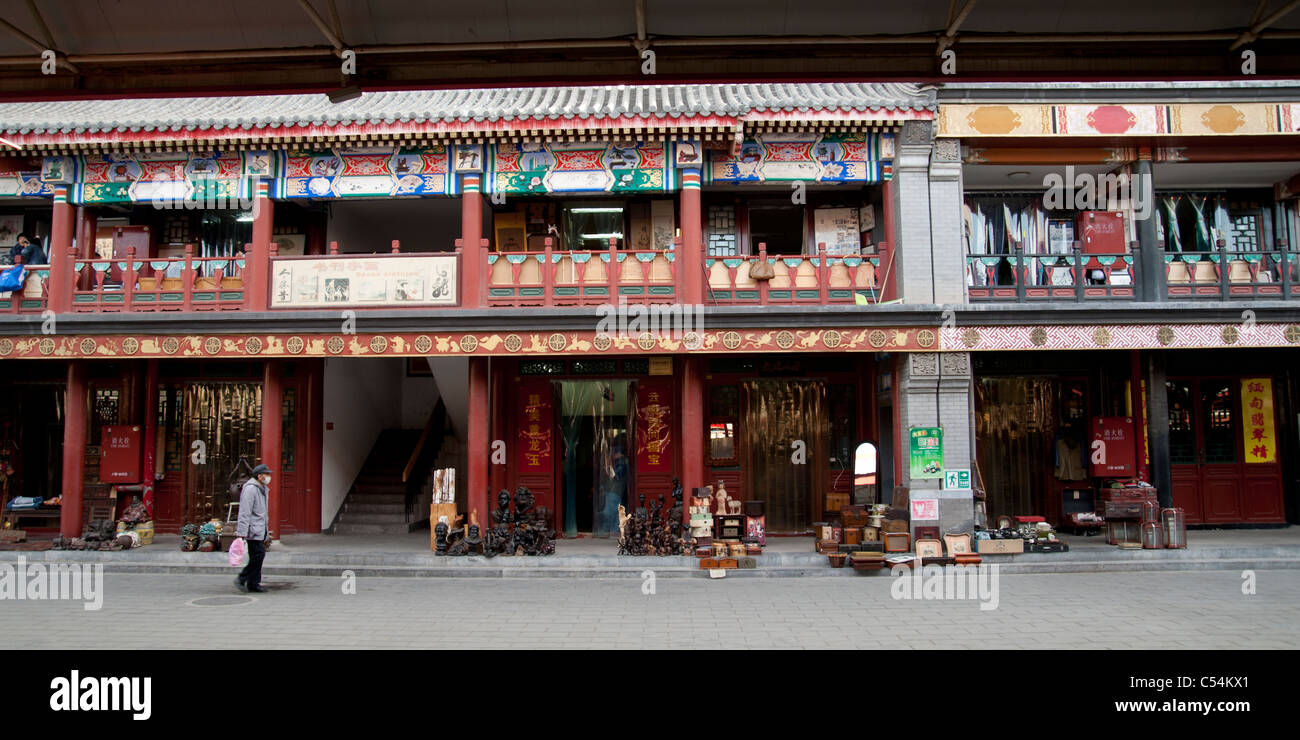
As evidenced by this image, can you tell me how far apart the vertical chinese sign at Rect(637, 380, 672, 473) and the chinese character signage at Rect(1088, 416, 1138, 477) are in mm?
7624

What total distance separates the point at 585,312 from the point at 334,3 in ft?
28.3

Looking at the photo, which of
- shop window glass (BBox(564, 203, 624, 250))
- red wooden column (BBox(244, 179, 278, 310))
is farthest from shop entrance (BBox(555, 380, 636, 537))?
red wooden column (BBox(244, 179, 278, 310))

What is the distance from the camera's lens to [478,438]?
1320cm

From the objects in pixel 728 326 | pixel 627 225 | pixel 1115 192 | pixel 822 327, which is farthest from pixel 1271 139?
pixel 627 225

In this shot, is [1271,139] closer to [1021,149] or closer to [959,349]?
[1021,149]

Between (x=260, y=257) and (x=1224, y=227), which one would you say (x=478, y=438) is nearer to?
(x=260, y=257)

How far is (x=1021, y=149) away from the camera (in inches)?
540

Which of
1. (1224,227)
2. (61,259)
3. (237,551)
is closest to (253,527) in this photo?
(237,551)

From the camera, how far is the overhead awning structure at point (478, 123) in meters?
12.6

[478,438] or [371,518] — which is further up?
[478,438]

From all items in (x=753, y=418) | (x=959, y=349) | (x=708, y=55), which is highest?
(x=708, y=55)

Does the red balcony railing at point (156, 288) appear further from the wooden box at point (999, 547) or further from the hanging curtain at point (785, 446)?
the wooden box at point (999, 547)

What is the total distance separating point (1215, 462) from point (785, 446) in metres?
8.20

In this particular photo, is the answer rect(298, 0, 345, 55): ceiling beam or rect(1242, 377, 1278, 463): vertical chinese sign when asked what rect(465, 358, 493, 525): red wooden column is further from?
rect(1242, 377, 1278, 463): vertical chinese sign
